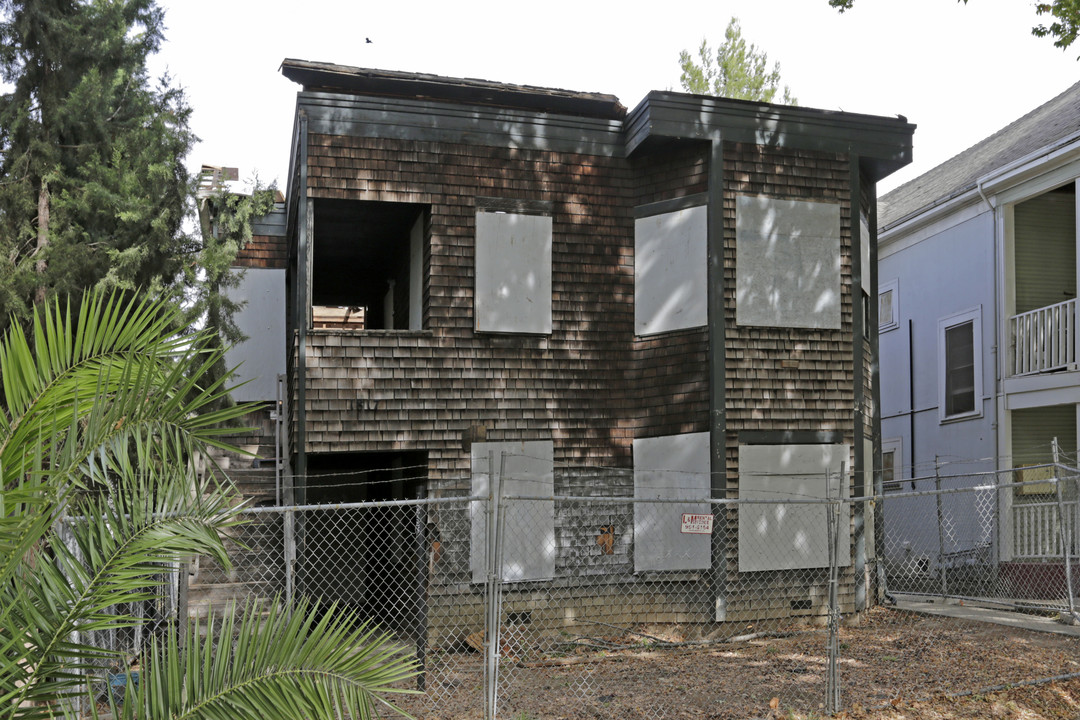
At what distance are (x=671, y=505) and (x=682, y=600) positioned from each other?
1.15 metres

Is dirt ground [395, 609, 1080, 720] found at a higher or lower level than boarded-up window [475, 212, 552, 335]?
lower

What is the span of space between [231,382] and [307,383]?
14.2 ft

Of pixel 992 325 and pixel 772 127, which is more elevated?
pixel 772 127

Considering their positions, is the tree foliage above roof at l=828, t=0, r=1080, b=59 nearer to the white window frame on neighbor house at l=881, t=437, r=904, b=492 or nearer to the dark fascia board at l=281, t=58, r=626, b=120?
the dark fascia board at l=281, t=58, r=626, b=120

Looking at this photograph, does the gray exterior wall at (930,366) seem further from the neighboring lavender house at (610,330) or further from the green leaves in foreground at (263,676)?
the green leaves in foreground at (263,676)

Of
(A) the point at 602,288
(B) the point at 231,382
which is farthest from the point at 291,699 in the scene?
(B) the point at 231,382

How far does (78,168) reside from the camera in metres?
12.4

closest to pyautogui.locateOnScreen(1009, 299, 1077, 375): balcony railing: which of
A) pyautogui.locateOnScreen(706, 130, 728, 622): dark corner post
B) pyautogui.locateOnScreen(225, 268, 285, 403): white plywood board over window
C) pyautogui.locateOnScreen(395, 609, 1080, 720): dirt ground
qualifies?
pyautogui.locateOnScreen(395, 609, 1080, 720): dirt ground

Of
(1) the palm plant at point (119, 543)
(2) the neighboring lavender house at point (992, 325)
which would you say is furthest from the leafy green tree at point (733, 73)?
(1) the palm plant at point (119, 543)

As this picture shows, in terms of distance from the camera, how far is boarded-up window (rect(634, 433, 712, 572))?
11492mm

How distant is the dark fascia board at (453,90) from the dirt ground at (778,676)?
6.95 m

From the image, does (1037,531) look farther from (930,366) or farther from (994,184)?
(994,184)

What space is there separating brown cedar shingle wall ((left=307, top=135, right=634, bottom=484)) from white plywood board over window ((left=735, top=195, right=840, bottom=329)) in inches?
58.2

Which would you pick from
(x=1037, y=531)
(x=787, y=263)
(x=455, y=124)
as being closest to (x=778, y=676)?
(x=787, y=263)
